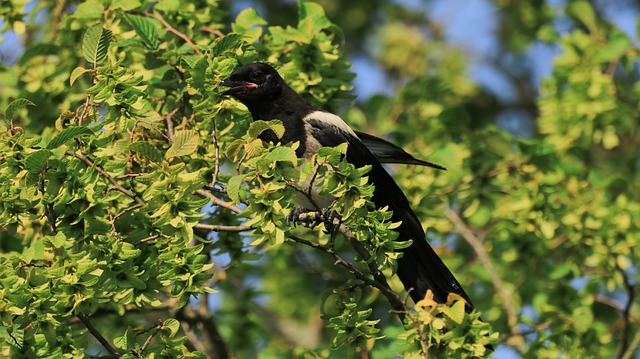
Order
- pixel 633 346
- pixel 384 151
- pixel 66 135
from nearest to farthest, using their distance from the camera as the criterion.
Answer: pixel 66 135 → pixel 384 151 → pixel 633 346

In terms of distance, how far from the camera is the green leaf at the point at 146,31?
4.52 m

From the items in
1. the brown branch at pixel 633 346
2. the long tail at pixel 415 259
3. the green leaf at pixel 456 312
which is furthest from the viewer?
the brown branch at pixel 633 346

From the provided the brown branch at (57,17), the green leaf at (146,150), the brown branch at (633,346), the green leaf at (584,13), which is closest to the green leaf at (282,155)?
the green leaf at (146,150)

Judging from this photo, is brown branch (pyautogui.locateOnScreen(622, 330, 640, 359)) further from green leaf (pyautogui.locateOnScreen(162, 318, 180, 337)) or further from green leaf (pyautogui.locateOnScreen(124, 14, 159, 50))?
green leaf (pyautogui.locateOnScreen(124, 14, 159, 50))

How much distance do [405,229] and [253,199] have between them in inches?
66.1

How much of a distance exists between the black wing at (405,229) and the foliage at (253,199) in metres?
0.22

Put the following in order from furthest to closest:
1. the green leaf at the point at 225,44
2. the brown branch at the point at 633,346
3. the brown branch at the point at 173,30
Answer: the brown branch at the point at 633,346, the brown branch at the point at 173,30, the green leaf at the point at 225,44

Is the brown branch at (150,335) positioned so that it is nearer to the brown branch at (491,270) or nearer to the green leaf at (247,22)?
the green leaf at (247,22)

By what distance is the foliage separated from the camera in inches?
145

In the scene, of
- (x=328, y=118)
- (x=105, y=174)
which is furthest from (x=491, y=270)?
(x=105, y=174)

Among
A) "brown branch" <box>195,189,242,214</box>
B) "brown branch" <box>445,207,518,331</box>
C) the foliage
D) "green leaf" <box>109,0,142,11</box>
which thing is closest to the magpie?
the foliage

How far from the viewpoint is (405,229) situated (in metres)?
5.03

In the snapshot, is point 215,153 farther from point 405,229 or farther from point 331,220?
point 405,229

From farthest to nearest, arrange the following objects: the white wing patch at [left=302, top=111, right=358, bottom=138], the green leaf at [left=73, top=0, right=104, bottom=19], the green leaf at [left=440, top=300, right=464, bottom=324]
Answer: the white wing patch at [left=302, top=111, right=358, bottom=138], the green leaf at [left=73, top=0, right=104, bottom=19], the green leaf at [left=440, top=300, right=464, bottom=324]
